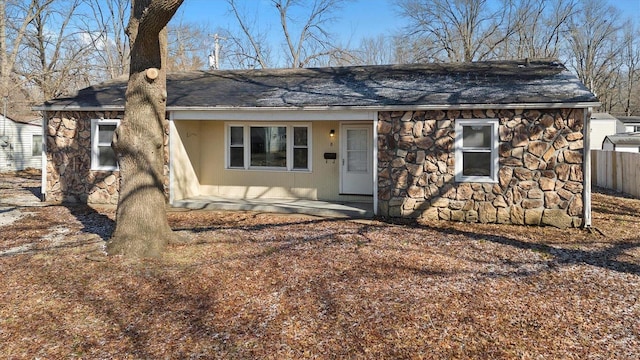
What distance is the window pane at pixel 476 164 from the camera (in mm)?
8320

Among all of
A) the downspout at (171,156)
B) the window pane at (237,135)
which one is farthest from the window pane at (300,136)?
the downspout at (171,156)

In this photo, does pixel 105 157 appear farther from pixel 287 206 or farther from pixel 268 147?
pixel 287 206

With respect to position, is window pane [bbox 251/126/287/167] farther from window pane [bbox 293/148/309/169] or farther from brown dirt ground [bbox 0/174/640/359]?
brown dirt ground [bbox 0/174/640/359]

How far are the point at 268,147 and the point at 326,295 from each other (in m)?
6.88

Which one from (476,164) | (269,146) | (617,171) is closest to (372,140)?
(269,146)

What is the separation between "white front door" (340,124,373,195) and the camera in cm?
1039

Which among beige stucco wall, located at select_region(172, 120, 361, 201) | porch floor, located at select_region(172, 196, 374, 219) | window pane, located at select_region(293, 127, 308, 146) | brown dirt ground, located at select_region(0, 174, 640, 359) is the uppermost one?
window pane, located at select_region(293, 127, 308, 146)

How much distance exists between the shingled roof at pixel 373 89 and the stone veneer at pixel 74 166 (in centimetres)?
39

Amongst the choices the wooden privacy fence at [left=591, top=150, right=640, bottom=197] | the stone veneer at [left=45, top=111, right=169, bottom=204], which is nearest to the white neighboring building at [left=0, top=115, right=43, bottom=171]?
the stone veneer at [left=45, top=111, right=169, bottom=204]

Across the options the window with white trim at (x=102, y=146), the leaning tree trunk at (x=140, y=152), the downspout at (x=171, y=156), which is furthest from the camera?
the window with white trim at (x=102, y=146)

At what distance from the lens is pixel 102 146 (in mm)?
10258

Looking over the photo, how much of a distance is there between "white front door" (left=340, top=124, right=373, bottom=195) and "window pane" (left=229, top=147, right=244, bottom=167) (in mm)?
2623

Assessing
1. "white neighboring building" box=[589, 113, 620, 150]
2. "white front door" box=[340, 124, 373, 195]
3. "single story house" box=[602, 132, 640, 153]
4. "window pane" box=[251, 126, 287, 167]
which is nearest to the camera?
"white front door" box=[340, 124, 373, 195]

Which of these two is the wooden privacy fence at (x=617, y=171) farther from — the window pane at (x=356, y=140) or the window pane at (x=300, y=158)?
the window pane at (x=300, y=158)
